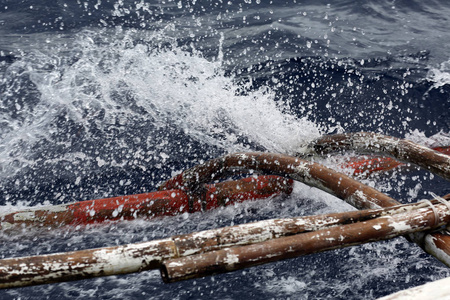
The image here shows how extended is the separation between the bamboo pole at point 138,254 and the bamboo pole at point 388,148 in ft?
3.21

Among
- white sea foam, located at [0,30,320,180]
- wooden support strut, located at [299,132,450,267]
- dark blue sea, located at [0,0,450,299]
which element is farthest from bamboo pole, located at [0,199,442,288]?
white sea foam, located at [0,30,320,180]

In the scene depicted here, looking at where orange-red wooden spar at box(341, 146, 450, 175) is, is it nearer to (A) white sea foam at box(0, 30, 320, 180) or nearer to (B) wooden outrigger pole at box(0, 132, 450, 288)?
(A) white sea foam at box(0, 30, 320, 180)

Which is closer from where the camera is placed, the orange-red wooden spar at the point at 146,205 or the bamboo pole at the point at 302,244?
the bamboo pole at the point at 302,244

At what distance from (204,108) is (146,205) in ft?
6.00

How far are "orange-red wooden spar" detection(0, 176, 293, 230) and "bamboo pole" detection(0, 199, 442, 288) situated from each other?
1641 mm

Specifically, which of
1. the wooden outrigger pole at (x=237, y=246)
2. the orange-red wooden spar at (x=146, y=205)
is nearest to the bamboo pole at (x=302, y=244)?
the wooden outrigger pole at (x=237, y=246)

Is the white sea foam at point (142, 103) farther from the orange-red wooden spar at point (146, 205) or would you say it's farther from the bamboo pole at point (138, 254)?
the bamboo pole at point (138, 254)

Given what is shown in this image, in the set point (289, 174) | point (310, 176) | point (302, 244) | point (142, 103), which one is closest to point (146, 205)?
point (289, 174)

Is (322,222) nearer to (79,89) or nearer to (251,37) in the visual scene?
(79,89)

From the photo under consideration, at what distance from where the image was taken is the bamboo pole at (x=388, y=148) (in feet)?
8.43

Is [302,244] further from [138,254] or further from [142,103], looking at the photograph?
[142,103]

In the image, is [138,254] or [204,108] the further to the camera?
[204,108]

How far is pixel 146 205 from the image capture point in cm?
324

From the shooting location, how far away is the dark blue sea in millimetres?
2746
